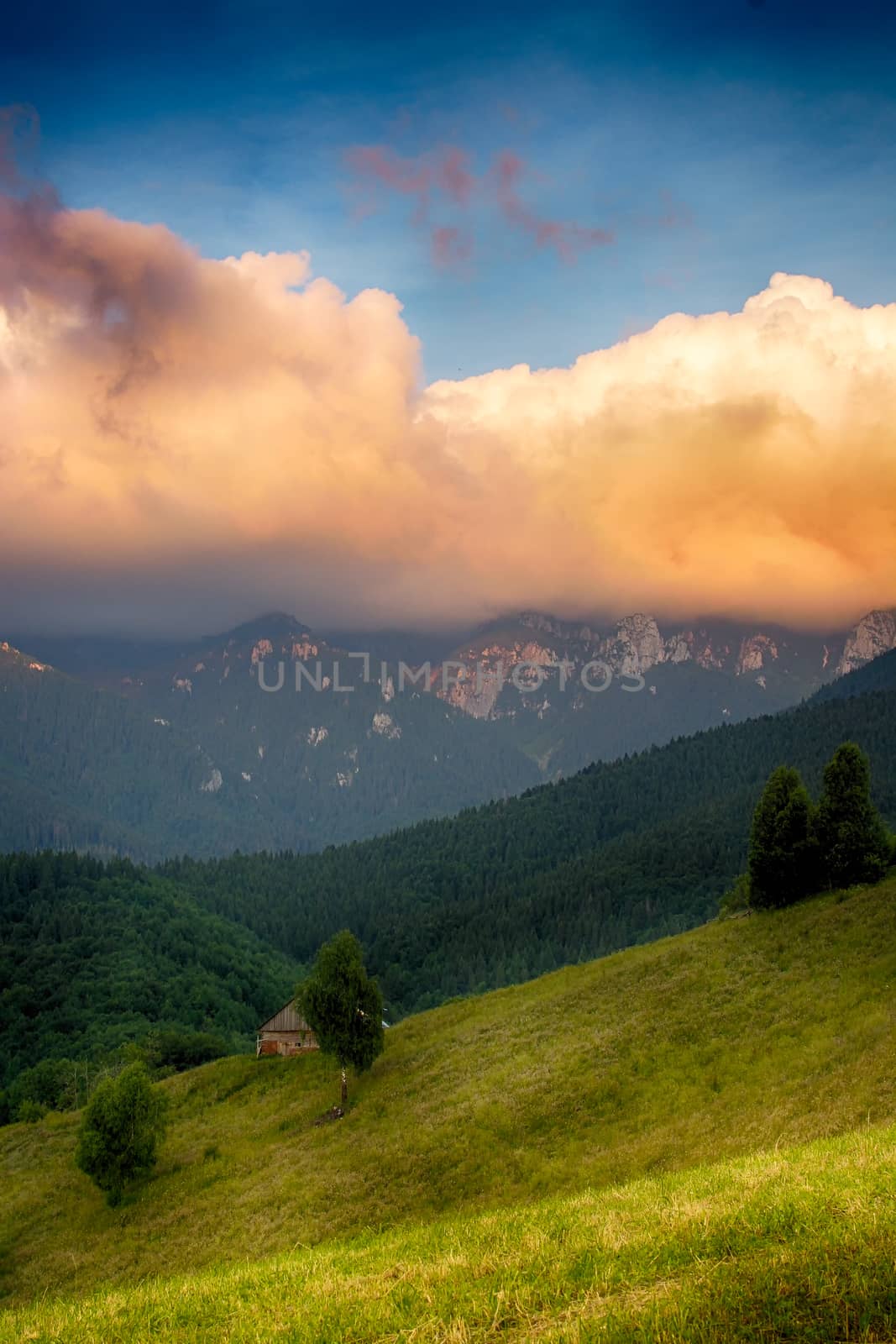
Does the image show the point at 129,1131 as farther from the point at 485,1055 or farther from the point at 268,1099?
the point at 485,1055

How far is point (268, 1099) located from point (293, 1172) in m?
18.1

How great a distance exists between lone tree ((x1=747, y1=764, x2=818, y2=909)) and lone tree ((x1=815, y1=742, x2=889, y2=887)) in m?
1.16

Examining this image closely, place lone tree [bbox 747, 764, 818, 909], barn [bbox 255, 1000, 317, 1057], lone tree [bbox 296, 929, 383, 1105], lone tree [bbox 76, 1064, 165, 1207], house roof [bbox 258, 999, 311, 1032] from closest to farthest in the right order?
lone tree [bbox 76, 1064, 165, 1207], lone tree [bbox 296, 929, 383, 1105], lone tree [bbox 747, 764, 818, 909], barn [bbox 255, 1000, 317, 1057], house roof [bbox 258, 999, 311, 1032]

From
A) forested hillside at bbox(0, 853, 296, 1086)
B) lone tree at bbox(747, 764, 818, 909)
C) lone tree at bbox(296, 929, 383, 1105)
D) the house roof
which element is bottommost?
forested hillside at bbox(0, 853, 296, 1086)

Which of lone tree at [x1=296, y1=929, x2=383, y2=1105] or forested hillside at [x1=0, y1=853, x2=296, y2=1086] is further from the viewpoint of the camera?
forested hillside at [x1=0, y1=853, x2=296, y2=1086]

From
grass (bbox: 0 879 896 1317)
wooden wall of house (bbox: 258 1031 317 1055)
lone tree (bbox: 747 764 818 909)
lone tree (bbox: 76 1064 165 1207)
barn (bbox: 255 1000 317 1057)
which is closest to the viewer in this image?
grass (bbox: 0 879 896 1317)

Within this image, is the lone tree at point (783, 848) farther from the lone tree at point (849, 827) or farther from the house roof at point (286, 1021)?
the house roof at point (286, 1021)

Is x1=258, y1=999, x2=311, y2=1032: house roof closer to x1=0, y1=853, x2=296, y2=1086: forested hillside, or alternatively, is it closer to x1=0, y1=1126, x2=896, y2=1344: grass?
x1=0, y1=853, x2=296, y2=1086: forested hillside

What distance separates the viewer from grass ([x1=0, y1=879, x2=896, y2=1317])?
34781 mm

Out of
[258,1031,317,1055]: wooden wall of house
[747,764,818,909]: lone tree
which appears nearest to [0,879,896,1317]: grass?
[747,764,818,909]: lone tree

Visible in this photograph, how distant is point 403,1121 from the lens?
4841cm

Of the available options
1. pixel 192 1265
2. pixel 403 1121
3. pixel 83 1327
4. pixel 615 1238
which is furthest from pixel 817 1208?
pixel 403 1121

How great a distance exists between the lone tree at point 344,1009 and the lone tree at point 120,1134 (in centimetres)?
1180

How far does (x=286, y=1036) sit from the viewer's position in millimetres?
81875
